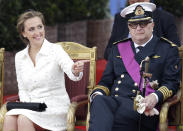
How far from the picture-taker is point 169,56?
509cm

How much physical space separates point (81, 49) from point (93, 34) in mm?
5365

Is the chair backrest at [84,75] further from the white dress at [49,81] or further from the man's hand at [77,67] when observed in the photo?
the man's hand at [77,67]

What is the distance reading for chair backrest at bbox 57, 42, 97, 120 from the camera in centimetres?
557

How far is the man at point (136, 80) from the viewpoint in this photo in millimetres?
4824

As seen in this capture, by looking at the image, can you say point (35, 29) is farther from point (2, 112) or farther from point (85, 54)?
point (2, 112)

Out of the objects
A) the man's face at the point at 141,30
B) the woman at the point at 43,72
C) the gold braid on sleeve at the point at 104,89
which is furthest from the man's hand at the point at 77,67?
the man's face at the point at 141,30

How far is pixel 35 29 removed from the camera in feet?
18.0

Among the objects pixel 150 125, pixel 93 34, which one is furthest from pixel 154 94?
pixel 93 34

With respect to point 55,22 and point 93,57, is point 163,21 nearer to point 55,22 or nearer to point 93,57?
point 93,57

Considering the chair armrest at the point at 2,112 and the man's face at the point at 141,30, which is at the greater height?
the man's face at the point at 141,30

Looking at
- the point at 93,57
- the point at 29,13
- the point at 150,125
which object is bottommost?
the point at 150,125

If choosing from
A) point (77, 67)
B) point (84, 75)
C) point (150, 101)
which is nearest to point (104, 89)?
point (77, 67)

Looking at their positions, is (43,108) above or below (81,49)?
below

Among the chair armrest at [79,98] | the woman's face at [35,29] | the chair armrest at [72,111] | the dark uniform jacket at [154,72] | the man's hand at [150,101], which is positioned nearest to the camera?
the man's hand at [150,101]
